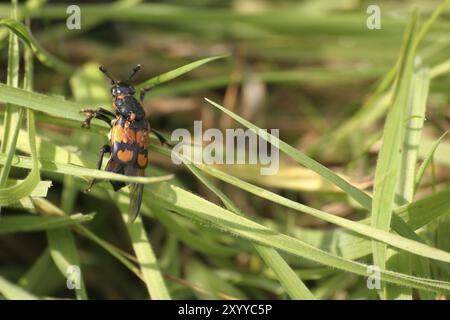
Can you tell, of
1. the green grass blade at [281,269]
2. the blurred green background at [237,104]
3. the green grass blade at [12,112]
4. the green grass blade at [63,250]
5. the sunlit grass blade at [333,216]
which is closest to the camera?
the sunlit grass blade at [333,216]

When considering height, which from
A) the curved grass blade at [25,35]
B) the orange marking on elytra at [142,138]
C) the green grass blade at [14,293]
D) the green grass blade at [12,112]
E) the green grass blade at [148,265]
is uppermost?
the curved grass blade at [25,35]

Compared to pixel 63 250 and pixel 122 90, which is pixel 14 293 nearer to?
pixel 63 250

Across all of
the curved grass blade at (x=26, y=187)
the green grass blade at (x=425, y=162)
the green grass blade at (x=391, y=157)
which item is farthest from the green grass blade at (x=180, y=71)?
the green grass blade at (x=425, y=162)

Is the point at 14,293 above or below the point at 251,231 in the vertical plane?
below

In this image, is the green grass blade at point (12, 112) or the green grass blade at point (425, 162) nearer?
the green grass blade at point (425, 162)

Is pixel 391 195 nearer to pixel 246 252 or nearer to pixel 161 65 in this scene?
pixel 246 252

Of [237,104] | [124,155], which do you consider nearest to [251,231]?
[124,155]

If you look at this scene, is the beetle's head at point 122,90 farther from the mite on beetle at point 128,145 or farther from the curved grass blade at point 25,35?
the curved grass blade at point 25,35

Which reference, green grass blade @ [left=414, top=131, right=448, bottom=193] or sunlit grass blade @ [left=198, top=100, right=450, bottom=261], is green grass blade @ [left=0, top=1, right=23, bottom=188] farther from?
green grass blade @ [left=414, top=131, right=448, bottom=193]
